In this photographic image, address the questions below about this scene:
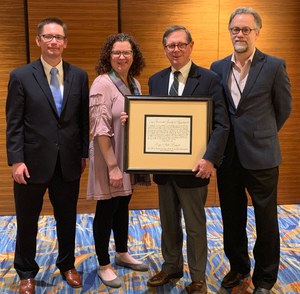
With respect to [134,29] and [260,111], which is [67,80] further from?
[134,29]

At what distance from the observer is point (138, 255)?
3.22m

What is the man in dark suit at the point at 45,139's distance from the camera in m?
2.49

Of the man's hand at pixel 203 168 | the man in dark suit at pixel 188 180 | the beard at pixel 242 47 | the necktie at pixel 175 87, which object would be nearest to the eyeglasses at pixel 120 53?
the man in dark suit at pixel 188 180

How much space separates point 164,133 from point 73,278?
3.81 ft

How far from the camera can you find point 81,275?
292 cm

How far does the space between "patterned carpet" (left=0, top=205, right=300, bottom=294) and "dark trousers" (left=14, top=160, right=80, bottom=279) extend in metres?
0.18

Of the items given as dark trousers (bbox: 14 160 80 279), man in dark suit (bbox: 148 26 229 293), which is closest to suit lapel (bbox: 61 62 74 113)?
dark trousers (bbox: 14 160 80 279)

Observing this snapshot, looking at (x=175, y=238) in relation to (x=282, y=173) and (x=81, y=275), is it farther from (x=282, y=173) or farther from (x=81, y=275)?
(x=282, y=173)

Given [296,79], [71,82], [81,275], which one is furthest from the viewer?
[296,79]

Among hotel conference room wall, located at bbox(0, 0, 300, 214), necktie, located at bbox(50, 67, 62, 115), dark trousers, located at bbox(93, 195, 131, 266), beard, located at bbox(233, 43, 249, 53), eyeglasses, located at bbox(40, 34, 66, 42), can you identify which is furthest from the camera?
hotel conference room wall, located at bbox(0, 0, 300, 214)

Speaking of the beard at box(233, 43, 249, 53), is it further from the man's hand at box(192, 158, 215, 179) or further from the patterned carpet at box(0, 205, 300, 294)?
the patterned carpet at box(0, 205, 300, 294)

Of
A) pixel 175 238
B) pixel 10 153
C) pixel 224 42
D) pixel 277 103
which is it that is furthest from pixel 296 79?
pixel 10 153

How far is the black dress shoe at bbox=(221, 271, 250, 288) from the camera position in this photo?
108 inches

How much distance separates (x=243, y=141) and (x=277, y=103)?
29cm
